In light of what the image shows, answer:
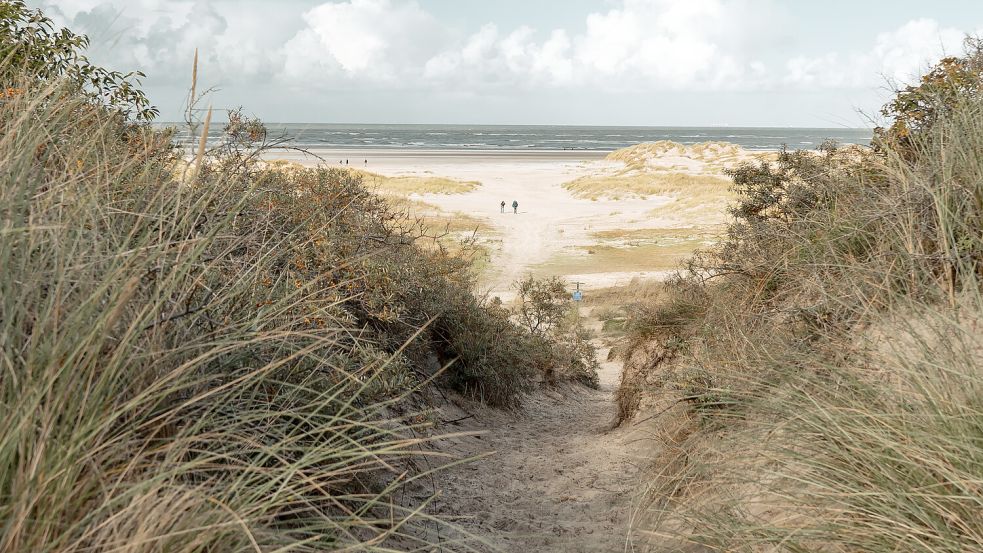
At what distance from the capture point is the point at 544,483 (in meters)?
6.86

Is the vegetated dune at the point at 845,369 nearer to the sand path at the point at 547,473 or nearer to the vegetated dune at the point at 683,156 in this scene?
the sand path at the point at 547,473

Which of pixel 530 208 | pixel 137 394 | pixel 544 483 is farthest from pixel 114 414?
pixel 530 208

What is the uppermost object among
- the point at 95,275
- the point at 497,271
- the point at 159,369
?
the point at 95,275

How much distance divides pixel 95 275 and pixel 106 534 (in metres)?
0.92

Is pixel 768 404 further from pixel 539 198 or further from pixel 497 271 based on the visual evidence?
pixel 539 198

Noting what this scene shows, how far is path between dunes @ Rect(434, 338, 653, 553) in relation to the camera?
538cm

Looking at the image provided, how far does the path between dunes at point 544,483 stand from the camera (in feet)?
17.7

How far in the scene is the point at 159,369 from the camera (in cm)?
235

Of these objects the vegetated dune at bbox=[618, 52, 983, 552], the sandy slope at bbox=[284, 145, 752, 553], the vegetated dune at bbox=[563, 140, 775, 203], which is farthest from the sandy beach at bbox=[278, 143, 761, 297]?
the vegetated dune at bbox=[618, 52, 983, 552]

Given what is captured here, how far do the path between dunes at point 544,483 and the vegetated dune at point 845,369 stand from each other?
49 centimetres

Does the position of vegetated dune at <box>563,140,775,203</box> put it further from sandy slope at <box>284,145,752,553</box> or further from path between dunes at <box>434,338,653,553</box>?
path between dunes at <box>434,338,653,553</box>

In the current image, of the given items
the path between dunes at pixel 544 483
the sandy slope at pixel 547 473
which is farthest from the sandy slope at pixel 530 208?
the path between dunes at pixel 544 483

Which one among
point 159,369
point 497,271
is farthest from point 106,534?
point 497,271

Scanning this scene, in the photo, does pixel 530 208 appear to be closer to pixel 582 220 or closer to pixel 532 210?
pixel 532 210
